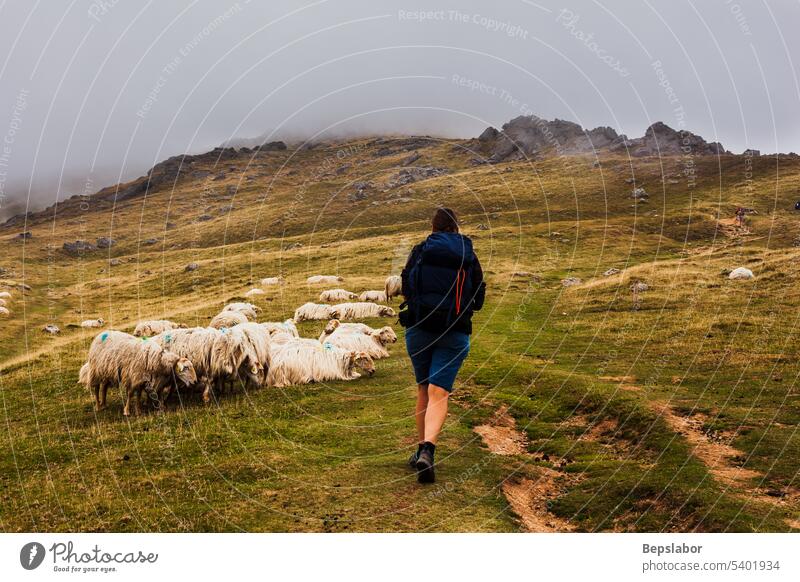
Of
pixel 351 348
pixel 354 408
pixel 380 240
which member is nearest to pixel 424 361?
pixel 354 408

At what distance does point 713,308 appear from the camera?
2973 cm

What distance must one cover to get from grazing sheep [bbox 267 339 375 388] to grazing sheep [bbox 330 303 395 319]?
14.6 m

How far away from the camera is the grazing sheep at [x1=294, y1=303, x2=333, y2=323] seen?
115ft

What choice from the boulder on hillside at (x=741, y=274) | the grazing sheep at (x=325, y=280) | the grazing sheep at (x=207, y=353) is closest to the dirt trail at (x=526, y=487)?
the grazing sheep at (x=207, y=353)

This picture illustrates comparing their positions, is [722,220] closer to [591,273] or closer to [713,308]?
[591,273]

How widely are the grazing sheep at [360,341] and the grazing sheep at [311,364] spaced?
243 centimetres

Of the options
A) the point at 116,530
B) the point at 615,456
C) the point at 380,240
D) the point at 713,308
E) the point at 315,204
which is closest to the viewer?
the point at 116,530

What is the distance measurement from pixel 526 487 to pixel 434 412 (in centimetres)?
271

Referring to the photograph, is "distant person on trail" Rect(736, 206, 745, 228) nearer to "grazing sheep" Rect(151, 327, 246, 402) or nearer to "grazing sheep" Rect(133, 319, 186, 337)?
"grazing sheep" Rect(133, 319, 186, 337)

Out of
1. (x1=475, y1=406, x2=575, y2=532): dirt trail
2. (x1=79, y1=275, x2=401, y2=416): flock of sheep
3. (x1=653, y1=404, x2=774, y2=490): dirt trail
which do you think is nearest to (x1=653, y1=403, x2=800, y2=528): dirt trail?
(x1=653, y1=404, x2=774, y2=490): dirt trail

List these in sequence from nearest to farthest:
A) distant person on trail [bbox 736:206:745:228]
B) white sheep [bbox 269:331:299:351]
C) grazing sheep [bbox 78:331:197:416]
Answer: grazing sheep [bbox 78:331:197:416], white sheep [bbox 269:331:299:351], distant person on trail [bbox 736:206:745:228]

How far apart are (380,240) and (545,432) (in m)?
67.0

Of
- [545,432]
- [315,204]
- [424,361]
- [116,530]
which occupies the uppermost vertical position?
[315,204]
